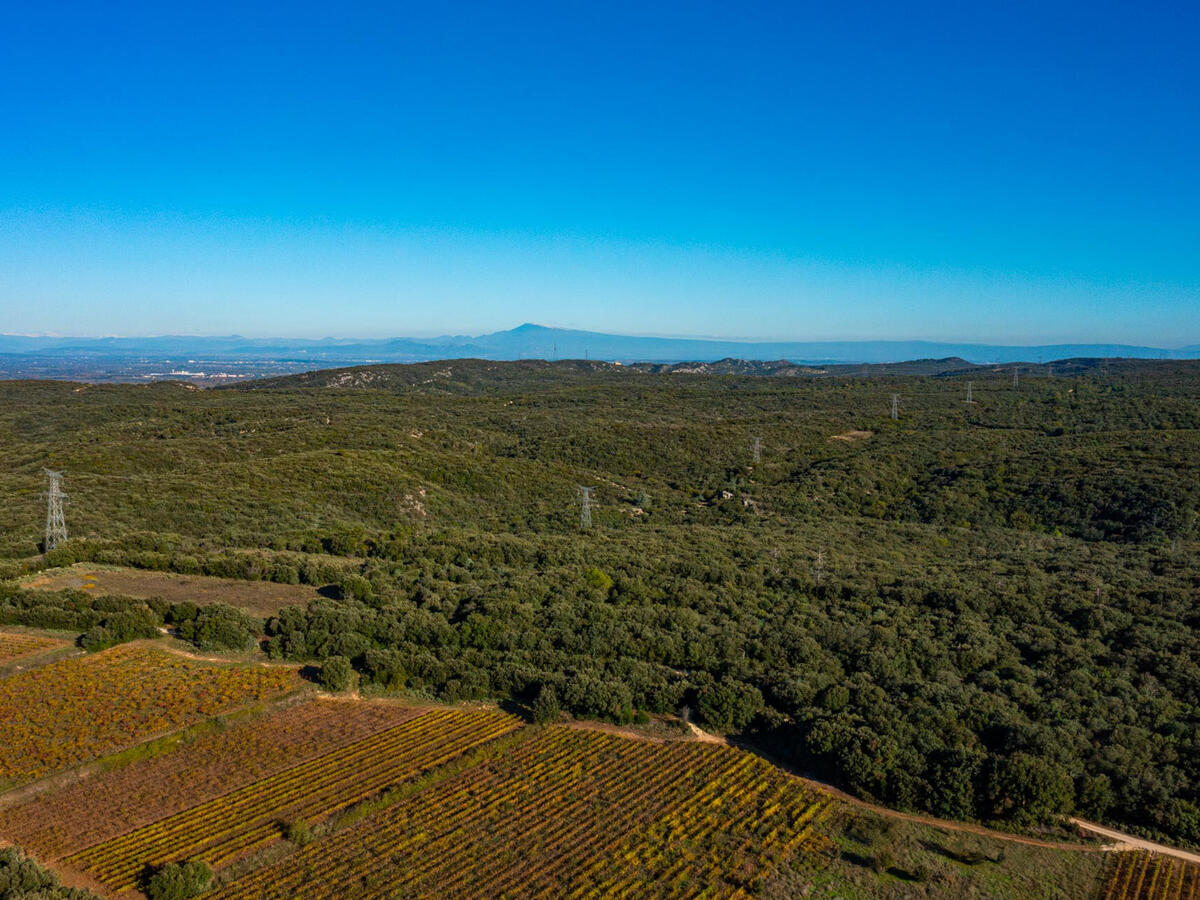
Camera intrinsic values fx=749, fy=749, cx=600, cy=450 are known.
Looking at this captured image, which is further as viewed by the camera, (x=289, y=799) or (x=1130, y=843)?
(x=289, y=799)

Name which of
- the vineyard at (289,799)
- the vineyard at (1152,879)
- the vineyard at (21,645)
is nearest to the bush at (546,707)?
the vineyard at (289,799)

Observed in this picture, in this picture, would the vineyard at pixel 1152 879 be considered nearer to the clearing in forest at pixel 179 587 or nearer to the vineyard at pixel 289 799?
the vineyard at pixel 289 799

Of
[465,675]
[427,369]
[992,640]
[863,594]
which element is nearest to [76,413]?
[427,369]

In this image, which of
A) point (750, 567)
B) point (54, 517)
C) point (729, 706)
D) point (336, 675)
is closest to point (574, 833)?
point (729, 706)

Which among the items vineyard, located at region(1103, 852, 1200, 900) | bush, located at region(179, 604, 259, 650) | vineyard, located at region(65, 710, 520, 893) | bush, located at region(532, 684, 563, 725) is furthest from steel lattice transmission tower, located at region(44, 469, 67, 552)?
vineyard, located at region(1103, 852, 1200, 900)

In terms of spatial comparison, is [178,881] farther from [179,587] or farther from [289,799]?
[179,587]

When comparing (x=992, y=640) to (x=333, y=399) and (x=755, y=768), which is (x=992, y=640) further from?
(x=333, y=399)
